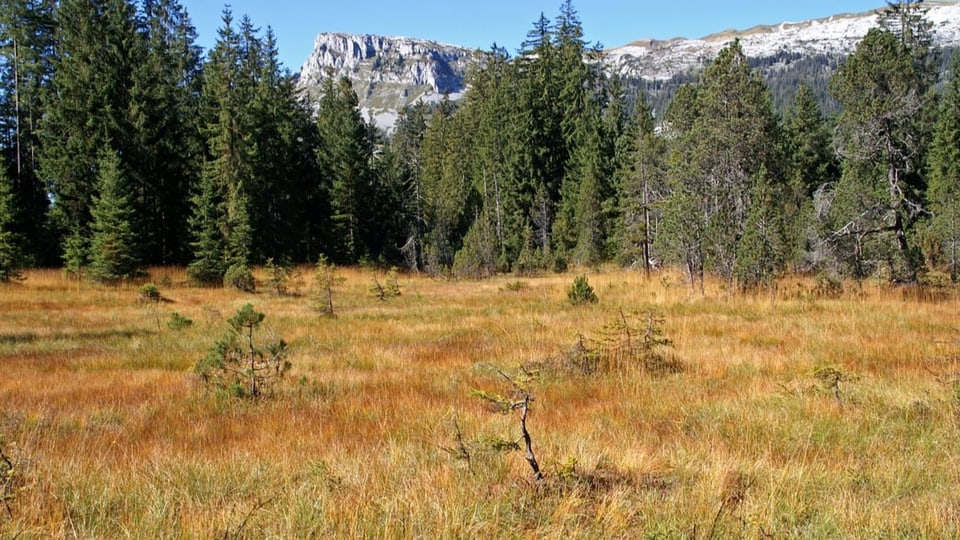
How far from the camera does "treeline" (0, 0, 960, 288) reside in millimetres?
16547

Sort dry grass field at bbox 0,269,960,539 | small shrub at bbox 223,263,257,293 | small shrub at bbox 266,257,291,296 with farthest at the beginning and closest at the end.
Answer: small shrub at bbox 223,263,257,293, small shrub at bbox 266,257,291,296, dry grass field at bbox 0,269,960,539

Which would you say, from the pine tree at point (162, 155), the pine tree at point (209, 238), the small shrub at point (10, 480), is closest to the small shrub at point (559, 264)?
the pine tree at point (209, 238)

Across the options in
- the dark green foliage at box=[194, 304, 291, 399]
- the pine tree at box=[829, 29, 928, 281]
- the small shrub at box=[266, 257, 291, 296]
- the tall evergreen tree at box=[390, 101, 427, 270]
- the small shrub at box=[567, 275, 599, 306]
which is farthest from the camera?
the tall evergreen tree at box=[390, 101, 427, 270]

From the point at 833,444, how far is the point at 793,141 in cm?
4676

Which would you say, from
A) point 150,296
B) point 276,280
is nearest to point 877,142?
point 276,280

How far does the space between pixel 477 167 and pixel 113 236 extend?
3048 centimetres

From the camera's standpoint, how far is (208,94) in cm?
3128

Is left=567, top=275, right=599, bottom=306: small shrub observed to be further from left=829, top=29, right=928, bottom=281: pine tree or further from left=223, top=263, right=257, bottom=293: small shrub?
left=223, top=263, right=257, bottom=293: small shrub

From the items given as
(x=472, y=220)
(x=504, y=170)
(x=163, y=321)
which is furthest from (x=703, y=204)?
(x=472, y=220)

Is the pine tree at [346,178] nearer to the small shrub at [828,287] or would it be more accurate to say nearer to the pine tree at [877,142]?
the small shrub at [828,287]

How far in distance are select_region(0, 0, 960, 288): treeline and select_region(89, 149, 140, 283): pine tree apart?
9 cm

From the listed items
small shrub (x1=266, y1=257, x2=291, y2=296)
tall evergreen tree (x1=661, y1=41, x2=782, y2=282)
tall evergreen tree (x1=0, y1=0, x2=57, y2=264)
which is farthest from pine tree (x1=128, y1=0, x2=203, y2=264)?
tall evergreen tree (x1=661, y1=41, x2=782, y2=282)

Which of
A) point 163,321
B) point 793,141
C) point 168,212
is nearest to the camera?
point 163,321

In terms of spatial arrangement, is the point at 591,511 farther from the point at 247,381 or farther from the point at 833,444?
the point at 247,381
